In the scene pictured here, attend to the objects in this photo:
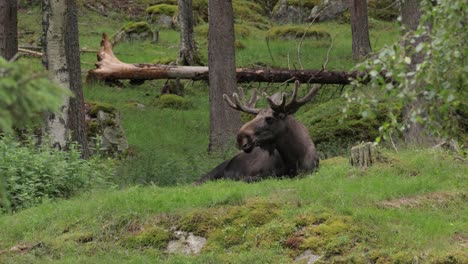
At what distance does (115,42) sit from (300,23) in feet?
31.6

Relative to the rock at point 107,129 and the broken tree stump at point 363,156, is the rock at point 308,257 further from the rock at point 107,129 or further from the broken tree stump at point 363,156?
the rock at point 107,129

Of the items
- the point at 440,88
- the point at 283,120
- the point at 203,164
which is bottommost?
the point at 203,164

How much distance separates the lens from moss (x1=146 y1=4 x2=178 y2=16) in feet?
122

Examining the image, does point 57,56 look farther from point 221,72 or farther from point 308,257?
point 308,257

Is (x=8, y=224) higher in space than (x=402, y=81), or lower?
lower

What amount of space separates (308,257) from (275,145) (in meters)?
4.61

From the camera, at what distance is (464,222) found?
10516 mm

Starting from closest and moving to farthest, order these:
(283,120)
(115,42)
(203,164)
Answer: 1. (283,120)
2. (203,164)
3. (115,42)

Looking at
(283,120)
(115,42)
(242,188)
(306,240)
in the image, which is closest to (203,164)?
(283,120)

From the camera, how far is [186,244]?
35.2ft

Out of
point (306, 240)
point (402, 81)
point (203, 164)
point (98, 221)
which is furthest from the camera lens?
point (203, 164)

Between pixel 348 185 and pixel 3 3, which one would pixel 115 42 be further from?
pixel 348 185

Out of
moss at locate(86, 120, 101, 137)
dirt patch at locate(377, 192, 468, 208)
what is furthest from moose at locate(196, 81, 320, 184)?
moss at locate(86, 120, 101, 137)

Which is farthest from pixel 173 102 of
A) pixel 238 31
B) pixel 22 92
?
pixel 22 92
